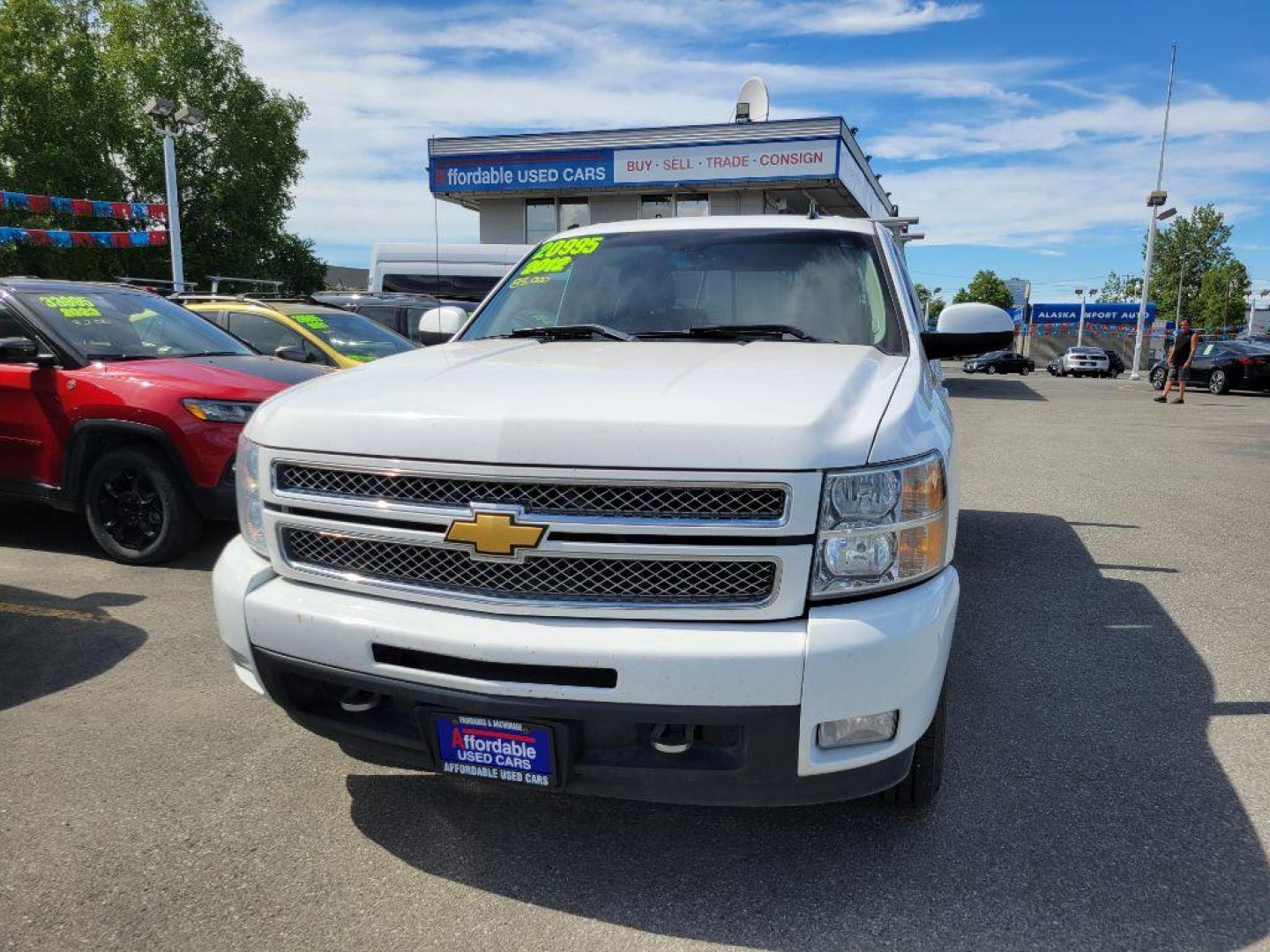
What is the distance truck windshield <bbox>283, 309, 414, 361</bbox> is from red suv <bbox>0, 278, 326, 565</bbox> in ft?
9.60

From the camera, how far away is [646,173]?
24.2 m

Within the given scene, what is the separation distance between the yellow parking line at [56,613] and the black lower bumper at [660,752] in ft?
9.37

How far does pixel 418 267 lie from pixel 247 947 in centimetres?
1746

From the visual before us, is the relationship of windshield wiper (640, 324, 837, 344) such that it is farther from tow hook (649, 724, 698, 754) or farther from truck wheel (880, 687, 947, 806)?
tow hook (649, 724, 698, 754)

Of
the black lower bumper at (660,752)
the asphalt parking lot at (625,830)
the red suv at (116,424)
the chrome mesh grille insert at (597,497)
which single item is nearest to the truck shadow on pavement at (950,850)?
the asphalt parking lot at (625,830)

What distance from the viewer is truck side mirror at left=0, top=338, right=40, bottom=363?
5.11m

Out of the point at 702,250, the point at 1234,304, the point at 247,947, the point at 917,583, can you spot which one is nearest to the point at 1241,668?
the point at 917,583

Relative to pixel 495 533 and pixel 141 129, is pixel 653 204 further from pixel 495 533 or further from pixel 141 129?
pixel 141 129

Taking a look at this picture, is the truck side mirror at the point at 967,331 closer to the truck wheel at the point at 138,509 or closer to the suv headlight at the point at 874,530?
the suv headlight at the point at 874,530

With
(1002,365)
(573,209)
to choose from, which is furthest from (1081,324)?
(573,209)

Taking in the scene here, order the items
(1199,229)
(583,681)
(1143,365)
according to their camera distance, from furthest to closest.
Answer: (1199,229), (1143,365), (583,681)

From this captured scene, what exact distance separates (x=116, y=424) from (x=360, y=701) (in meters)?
3.71

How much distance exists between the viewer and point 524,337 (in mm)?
3564

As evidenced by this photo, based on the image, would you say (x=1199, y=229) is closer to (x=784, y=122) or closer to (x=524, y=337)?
(x=784, y=122)
